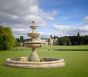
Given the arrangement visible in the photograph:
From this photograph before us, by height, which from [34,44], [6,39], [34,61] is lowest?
[34,61]

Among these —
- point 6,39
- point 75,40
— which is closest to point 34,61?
point 6,39

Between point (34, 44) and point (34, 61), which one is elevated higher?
point (34, 44)

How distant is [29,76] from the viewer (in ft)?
60.0

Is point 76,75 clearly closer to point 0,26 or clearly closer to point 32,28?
point 32,28

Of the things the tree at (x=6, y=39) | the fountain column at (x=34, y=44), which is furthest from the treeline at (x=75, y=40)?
the fountain column at (x=34, y=44)

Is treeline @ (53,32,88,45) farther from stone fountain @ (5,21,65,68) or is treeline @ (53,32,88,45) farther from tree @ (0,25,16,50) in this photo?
stone fountain @ (5,21,65,68)

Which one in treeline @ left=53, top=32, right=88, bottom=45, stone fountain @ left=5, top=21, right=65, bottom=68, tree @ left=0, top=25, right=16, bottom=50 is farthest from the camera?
treeline @ left=53, top=32, right=88, bottom=45

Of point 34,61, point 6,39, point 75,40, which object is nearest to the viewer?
point 34,61

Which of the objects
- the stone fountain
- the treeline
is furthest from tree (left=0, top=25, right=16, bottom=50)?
the treeline

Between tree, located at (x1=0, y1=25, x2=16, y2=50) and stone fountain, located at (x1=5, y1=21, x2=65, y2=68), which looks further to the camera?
tree, located at (x1=0, y1=25, x2=16, y2=50)

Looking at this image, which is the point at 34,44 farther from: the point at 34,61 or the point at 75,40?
the point at 75,40

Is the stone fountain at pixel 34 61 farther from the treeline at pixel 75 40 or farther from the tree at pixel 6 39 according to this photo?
the treeline at pixel 75 40

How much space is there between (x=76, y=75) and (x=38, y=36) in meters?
9.61

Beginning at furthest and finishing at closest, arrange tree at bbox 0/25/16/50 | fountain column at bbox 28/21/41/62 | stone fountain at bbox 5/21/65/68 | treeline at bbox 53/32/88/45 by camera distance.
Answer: treeline at bbox 53/32/88/45 → tree at bbox 0/25/16/50 → fountain column at bbox 28/21/41/62 → stone fountain at bbox 5/21/65/68
